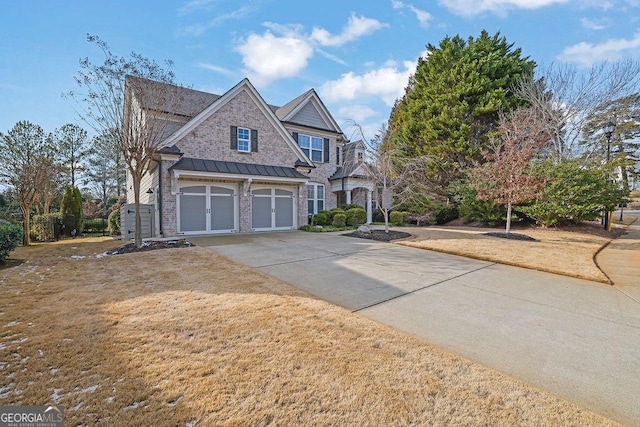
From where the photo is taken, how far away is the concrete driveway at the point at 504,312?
2676 millimetres

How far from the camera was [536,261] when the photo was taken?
754 cm

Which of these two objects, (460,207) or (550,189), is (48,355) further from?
(460,207)

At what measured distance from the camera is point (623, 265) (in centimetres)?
752

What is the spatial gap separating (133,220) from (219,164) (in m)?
4.36

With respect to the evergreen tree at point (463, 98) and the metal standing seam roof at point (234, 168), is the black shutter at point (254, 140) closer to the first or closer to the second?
the metal standing seam roof at point (234, 168)

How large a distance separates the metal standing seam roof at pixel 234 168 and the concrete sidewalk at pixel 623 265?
12047mm

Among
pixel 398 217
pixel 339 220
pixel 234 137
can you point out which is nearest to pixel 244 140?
pixel 234 137

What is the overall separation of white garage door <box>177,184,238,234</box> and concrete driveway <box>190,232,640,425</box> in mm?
5519

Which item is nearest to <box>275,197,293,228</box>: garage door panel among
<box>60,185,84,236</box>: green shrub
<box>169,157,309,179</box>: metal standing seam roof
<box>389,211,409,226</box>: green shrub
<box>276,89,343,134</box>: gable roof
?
<box>169,157,309,179</box>: metal standing seam roof

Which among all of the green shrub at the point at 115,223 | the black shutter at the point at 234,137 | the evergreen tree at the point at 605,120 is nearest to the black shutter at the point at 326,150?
the black shutter at the point at 234,137

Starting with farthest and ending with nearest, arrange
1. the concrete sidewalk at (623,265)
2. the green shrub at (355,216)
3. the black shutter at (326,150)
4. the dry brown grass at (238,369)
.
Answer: the black shutter at (326,150) → the green shrub at (355,216) → the concrete sidewalk at (623,265) → the dry brown grass at (238,369)

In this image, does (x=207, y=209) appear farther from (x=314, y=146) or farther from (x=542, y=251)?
(x=542, y=251)

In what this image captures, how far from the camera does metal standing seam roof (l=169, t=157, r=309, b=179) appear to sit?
12.0 meters

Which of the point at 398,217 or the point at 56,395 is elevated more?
the point at 398,217
